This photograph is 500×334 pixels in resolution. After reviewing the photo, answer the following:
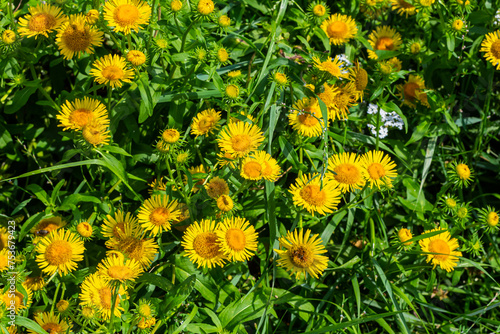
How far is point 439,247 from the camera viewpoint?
8.24 ft

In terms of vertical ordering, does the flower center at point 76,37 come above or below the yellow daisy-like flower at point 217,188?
above

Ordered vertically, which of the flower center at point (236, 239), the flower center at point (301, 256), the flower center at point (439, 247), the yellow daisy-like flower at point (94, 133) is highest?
the yellow daisy-like flower at point (94, 133)

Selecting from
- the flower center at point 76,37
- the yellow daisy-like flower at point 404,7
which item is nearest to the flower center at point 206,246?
the flower center at point 76,37

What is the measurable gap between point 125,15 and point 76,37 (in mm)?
269

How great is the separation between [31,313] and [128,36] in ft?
4.59

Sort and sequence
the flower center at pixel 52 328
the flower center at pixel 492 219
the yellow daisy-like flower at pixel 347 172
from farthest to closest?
1. the flower center at pixel 492 219
2. the yellow daisy-like flower at pixel 347 172
3. the flower center at pixel 52 328

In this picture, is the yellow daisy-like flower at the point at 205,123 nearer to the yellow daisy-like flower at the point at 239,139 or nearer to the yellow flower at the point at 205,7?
the yellow daisy-like flower at the point at 239,139

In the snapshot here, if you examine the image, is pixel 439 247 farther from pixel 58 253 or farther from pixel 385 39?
pixel 58 253

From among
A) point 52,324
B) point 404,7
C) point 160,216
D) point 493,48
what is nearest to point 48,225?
point 52,324

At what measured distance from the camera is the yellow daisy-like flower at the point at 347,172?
95.8 inches

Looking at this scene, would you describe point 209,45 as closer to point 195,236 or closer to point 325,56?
point 325,56

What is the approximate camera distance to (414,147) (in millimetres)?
3061

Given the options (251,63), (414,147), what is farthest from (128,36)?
(414,147)

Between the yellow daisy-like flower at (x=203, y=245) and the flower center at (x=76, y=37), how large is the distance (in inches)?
→ 39.5
